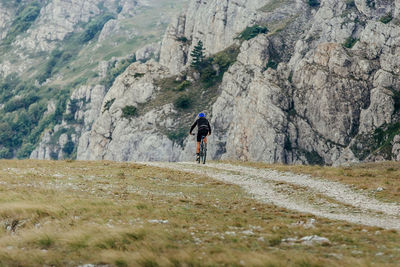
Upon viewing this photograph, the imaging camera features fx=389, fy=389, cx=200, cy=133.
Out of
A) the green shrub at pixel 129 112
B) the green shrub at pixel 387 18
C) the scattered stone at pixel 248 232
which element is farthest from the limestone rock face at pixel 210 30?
the scattered stone at pixel 248 232

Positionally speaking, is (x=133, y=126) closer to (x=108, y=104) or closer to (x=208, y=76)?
(x=108, y=104)

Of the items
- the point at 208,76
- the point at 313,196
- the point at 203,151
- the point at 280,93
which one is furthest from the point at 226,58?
the point at 313,196

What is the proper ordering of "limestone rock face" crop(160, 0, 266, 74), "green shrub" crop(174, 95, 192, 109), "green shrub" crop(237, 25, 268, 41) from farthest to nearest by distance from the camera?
1. "limestone rock face" crop(160, 0, 266, 74)
2. "green shrub" crop(237, 25, 268, 41)
3. "green shrub" crop(174, 95, 192, 109)

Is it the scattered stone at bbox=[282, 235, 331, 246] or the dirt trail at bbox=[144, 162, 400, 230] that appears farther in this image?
the dirt trail at bbox=[144, 162, 400, 230]

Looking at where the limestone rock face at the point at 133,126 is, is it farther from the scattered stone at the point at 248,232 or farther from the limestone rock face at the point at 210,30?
the scattered stone at the point at 248,232

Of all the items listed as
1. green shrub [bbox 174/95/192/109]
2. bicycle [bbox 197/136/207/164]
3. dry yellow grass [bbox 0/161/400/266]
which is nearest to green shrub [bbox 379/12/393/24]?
green shrub [bbox 174/95/192/109]

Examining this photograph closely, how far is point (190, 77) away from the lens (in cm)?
13775

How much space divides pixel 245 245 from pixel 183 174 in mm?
15854

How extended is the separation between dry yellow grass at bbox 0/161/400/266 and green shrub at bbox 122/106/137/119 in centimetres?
11413

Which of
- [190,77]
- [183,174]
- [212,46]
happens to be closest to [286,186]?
[183,174]

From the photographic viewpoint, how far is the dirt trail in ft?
45.5

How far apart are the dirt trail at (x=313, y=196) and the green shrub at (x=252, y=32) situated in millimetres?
127070

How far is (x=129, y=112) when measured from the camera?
430ft

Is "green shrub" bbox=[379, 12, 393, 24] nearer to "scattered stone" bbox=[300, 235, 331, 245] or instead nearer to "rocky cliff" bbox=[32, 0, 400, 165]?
"rocky cliff" bbox=[32, 0, 400, 165]
